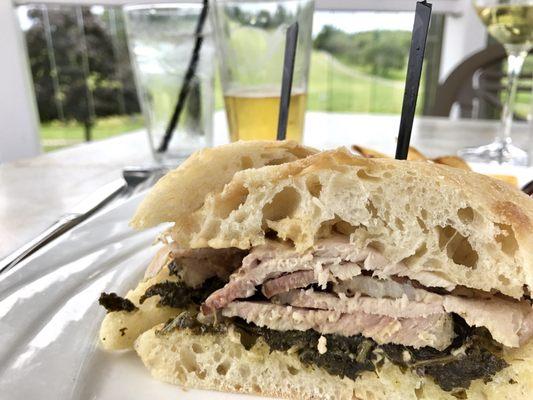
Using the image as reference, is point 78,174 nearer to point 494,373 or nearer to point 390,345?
point 390,345

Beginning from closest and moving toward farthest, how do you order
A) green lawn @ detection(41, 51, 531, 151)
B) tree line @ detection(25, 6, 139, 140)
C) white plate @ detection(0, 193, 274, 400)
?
white plate @ detection(0, 193, 274, 400) → tree line @ detection(25, 6, 139, 140) → green lawn @ detection(41, 51, 531, 151)

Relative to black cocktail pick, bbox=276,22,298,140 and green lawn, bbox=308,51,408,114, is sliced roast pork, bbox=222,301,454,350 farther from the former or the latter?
green lawn, bbox=308,51,408,114

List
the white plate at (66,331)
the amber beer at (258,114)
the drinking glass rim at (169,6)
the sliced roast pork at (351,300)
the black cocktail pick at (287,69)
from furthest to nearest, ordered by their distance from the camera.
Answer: the drinking glass rim at (169,6), the amber beer at (258,114), the black cocktail pick at (287,69), the sliced roast pork at (351,300), the white plate at (66,331)

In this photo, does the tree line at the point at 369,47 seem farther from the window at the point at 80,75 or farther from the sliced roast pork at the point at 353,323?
the sliced roast pork at the point at 353,323

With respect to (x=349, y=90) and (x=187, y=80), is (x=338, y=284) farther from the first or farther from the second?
(x=349, y=90)

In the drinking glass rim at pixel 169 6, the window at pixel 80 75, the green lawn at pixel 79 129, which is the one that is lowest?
the green lawn at pixel 79 129

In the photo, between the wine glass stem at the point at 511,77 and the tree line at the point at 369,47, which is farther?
the tree line at the point at 369,47

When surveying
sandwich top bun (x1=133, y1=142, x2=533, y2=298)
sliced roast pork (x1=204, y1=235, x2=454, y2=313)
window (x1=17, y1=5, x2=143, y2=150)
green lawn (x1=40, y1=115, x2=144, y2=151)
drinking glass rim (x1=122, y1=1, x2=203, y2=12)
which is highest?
drinking glass rim (x1=122, y1=1, x2=203, y2=12)

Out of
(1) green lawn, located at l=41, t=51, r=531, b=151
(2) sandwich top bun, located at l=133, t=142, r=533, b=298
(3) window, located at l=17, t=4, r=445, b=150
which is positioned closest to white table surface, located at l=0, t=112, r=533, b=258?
(2) sandwich top bun, located at l=133, t=142, r=533, b=298

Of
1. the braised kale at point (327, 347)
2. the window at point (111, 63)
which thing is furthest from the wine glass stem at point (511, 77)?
the window at point (111, 63)
